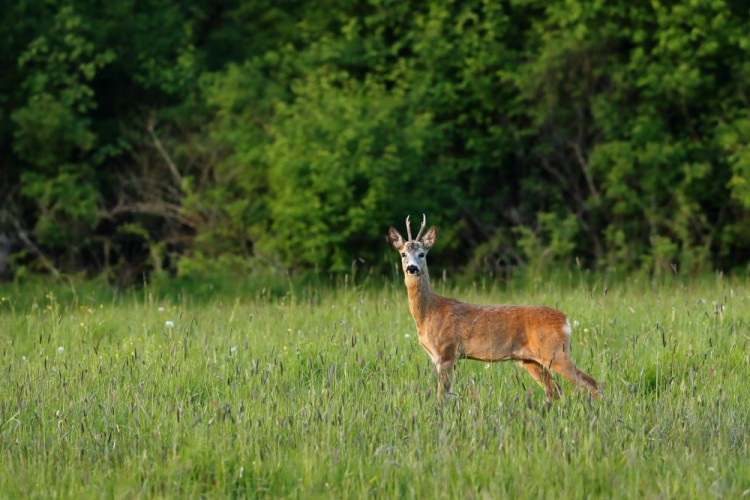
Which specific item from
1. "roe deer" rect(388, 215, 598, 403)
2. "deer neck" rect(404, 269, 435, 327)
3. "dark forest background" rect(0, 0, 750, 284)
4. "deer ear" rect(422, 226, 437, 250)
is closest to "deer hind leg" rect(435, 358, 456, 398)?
"roe deer" rect(388, 215, 598, 403)

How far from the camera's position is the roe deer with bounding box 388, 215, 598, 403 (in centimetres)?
700

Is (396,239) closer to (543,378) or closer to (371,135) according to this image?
(543,378)

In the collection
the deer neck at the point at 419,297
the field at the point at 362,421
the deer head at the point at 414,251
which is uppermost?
the deer head at the point at 414,251

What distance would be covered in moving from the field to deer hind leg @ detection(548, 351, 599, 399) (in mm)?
134

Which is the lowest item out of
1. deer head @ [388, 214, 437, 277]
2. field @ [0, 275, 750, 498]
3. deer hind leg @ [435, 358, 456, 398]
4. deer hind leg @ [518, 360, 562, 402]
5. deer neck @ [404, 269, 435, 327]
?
deer hind leg @ [518, 360, 562, 402]

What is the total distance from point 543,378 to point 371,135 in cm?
1061

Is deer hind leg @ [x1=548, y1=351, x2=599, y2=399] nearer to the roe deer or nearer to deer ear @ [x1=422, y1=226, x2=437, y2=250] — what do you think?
the roe deer

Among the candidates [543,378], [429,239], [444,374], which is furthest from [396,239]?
[543,378]

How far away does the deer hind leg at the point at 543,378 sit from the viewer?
6848 mm

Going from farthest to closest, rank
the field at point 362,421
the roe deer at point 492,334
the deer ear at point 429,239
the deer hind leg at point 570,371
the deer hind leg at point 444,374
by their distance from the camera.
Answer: the deer ear at point 429,239
the roe deer at point 492,334
the deer hind leg at point 570,371
the deer hind leg at point 444,374
the field at point 362,421

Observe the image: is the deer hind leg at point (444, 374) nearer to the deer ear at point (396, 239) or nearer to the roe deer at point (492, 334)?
the roe deer at point (492, 334)

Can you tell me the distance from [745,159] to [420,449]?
1308 cm

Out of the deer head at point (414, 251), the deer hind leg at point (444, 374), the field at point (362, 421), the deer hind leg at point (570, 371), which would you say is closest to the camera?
the field at point (362, 421)

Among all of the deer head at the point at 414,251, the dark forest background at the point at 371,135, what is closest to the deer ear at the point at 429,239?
the deer head at the point at 414,251
